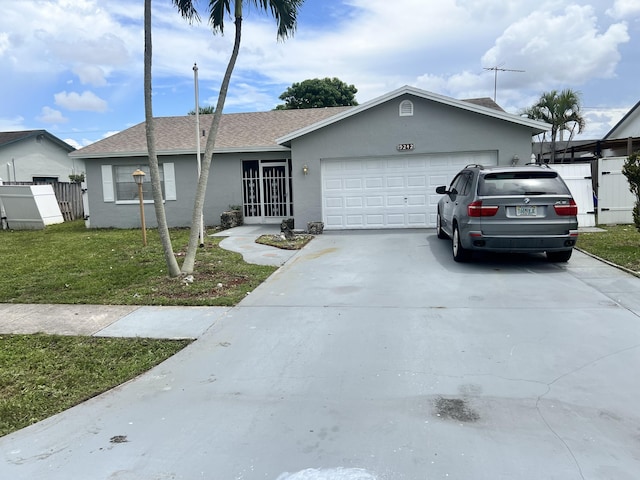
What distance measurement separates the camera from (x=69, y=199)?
852 inches

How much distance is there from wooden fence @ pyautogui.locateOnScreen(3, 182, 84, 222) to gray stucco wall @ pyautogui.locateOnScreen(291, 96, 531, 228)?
41.1ft

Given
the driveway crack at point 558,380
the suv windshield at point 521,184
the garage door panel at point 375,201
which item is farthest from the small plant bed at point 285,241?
the driveway crack at point 558,380

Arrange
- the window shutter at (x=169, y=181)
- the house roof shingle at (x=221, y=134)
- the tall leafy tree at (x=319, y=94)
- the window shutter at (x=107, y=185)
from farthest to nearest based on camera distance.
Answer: the tall leafy tree at (x=319, y=94) → the window shutter at (x=107, y=185) → the window shutter at (x=169, y=181) → the house roof shingle at (x=221, y=134)

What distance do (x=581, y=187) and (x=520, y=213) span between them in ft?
21.6

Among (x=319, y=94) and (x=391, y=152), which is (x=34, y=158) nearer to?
(x=319, y=94)

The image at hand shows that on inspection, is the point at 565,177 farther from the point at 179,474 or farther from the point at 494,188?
the point at 179,474

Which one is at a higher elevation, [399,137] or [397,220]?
[399,137]

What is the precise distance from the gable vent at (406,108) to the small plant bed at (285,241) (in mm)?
4355

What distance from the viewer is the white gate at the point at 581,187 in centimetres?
1324

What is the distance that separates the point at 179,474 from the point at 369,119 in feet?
39.8

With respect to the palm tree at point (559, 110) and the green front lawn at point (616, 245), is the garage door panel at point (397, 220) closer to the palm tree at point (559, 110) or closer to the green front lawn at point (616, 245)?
the green front lawn at point (616, 245)

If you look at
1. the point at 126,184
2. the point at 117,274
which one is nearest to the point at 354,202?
the point at 117,274

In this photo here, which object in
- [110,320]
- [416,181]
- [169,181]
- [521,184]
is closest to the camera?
[110,320]

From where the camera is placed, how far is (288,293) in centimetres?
731
